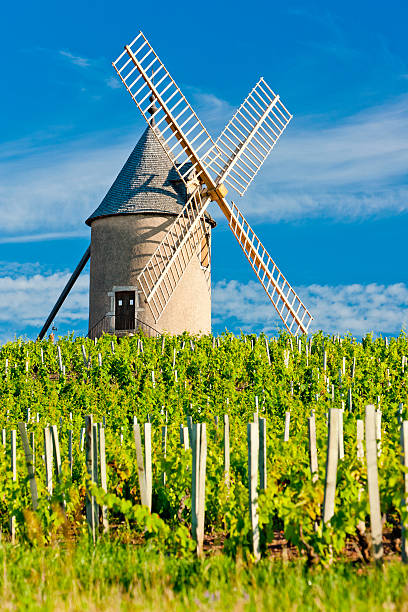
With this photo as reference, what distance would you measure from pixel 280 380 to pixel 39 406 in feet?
16.6

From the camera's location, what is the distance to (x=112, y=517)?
22.0ft

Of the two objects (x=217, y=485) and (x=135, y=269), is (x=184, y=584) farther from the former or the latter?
(x=135, y=269)

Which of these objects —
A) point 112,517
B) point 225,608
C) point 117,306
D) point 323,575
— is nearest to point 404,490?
point 323,575

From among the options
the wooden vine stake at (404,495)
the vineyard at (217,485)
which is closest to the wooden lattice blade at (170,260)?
the vineyard at (217,485)

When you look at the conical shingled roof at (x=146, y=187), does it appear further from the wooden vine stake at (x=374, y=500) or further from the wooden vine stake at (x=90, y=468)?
the wooden vine stake at (x=374, y=500)

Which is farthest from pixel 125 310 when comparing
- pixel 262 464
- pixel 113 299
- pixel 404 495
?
pixel 404 495

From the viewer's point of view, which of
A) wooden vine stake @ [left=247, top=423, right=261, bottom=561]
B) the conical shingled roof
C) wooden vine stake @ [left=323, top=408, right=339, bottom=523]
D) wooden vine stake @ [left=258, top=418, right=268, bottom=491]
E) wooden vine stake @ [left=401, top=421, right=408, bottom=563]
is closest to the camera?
wooden vine stake @ [left=401, top=421, right=408, bottom=563]

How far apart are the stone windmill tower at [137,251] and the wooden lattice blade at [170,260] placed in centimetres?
23

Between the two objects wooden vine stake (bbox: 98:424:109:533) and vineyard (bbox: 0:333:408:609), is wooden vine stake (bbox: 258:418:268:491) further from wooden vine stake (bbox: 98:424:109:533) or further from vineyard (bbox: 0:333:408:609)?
wooden vine stake (bbox: 98:424:109:533)

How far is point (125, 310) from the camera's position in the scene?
1792 centimetres

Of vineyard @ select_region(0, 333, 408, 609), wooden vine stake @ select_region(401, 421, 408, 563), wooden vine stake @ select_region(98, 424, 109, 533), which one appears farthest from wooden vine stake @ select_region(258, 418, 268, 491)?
wooden vine stake @ select_region(98, 424, 109, 533)

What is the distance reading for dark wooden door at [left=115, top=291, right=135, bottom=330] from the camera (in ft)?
58.5

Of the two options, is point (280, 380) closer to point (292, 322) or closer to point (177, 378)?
point (177, 378)

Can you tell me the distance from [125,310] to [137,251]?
1710 mm
